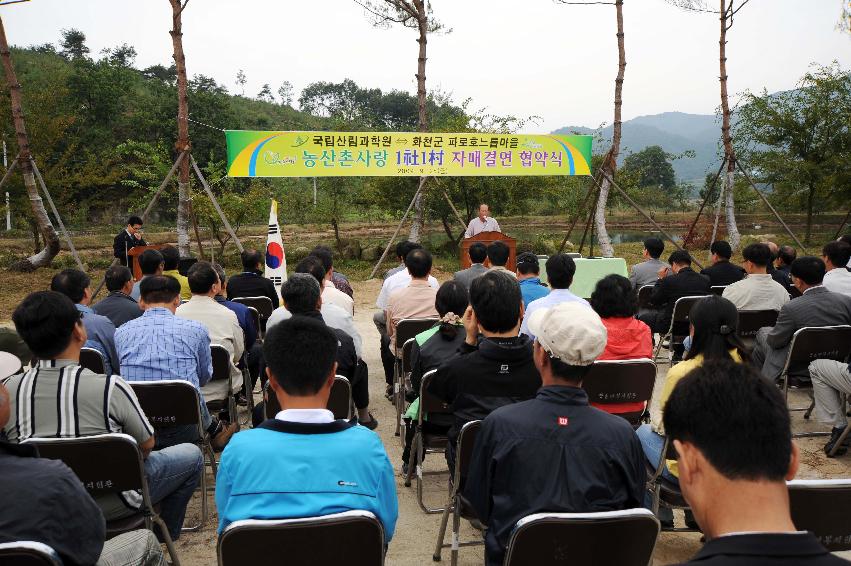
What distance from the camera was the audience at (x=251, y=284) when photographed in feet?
20.8

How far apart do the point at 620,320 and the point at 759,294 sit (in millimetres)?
2423

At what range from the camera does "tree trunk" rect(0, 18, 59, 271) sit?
1130 cm

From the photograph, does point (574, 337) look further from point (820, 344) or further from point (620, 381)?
point (820, 344)

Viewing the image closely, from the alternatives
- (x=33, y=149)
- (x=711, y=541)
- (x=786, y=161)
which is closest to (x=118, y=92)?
(x=33, y=149)

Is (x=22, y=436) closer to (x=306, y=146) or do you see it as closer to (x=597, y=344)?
(x=597, y=344)

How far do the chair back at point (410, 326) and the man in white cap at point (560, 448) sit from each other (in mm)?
2858

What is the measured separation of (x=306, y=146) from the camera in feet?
35.1

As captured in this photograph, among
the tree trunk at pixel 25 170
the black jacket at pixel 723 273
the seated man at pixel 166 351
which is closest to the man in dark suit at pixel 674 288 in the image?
the black jacket at pixel 723 273

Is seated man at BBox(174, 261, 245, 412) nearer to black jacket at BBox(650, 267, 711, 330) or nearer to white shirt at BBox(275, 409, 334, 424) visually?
white shirt at BBox(275, 409, 334, 424)

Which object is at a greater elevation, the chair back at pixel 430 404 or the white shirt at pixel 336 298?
the white shirt at pixel 336 298

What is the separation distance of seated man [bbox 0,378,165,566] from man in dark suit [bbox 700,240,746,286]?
6.21 meters

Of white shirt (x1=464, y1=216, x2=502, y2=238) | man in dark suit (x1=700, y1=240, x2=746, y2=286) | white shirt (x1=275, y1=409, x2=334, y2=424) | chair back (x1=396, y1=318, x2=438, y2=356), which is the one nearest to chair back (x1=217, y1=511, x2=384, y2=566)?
white shirt (x1=275, y1=409, x2=334, y2=424)

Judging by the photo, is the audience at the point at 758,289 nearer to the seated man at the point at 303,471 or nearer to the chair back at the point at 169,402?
the chair back at the point at 169,402

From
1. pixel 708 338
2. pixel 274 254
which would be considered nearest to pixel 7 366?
pixel 708 338
